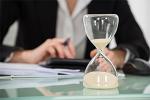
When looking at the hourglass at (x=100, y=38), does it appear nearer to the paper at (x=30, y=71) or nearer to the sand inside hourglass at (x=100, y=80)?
the sand inside hourglass at (x=100, y=80)

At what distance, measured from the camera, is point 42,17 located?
1.71 metres

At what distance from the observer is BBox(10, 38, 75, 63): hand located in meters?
1.25

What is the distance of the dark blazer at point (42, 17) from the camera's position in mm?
1656

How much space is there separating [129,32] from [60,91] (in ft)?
3.30

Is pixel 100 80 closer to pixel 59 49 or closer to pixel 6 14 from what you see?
pixel 59 49

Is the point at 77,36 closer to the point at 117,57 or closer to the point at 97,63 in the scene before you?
the point at 117,57

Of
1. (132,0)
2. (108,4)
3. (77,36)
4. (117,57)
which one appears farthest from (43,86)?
(132,0)

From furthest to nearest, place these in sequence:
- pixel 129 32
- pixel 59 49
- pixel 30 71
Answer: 1. pixel 129 32
2. pixel 59 49
3. pixel 30 71

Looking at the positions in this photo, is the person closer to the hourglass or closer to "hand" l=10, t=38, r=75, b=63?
"hand" l=10, t=38, r=75, b=63

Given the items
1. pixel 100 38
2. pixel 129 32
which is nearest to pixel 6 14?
pixel 129 32

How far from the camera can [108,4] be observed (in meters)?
1.70

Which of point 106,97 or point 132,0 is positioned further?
point 132,0

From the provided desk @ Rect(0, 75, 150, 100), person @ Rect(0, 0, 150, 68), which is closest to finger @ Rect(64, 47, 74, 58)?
person @ Rect(0, 0, 150, 68)

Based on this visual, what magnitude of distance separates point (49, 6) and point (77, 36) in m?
0.20
